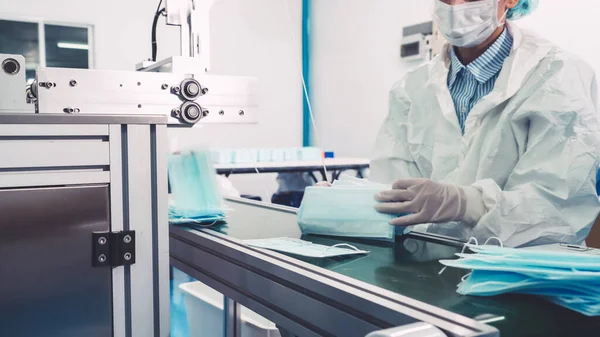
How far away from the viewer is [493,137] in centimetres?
126

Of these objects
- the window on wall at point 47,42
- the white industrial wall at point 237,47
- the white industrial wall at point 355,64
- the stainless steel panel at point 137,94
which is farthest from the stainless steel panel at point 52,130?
the white industrial wall at point 355,64

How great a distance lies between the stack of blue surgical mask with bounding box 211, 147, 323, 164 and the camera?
355 centimetres

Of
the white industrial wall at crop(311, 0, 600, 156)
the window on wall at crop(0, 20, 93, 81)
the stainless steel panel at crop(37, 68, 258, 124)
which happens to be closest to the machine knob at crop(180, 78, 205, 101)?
the stainless steel panel at crop(37, 68, 258, 124)

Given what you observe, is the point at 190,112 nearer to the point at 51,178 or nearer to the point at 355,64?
the point at 51,178

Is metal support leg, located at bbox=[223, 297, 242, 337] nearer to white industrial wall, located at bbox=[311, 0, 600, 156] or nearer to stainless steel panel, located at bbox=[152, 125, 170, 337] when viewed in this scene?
stainless steel panel, located at bbox=[152, 125, 170, 337]

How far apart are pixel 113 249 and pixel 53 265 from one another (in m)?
0.08

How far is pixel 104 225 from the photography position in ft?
2.61

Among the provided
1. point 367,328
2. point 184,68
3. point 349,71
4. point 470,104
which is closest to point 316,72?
point 349,71

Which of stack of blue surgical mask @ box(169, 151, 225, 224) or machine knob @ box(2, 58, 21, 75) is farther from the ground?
machine knob @ box(2, 58, 21, 75)

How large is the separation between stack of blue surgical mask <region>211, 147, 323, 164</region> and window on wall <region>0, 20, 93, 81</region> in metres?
1.28

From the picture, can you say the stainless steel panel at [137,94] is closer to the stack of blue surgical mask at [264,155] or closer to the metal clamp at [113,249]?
the metal clamp at [113,249]

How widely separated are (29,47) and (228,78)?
11.8ft

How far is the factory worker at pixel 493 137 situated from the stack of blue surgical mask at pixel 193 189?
370mm

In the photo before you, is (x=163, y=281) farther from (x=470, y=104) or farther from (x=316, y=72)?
(x=316, y=72)
